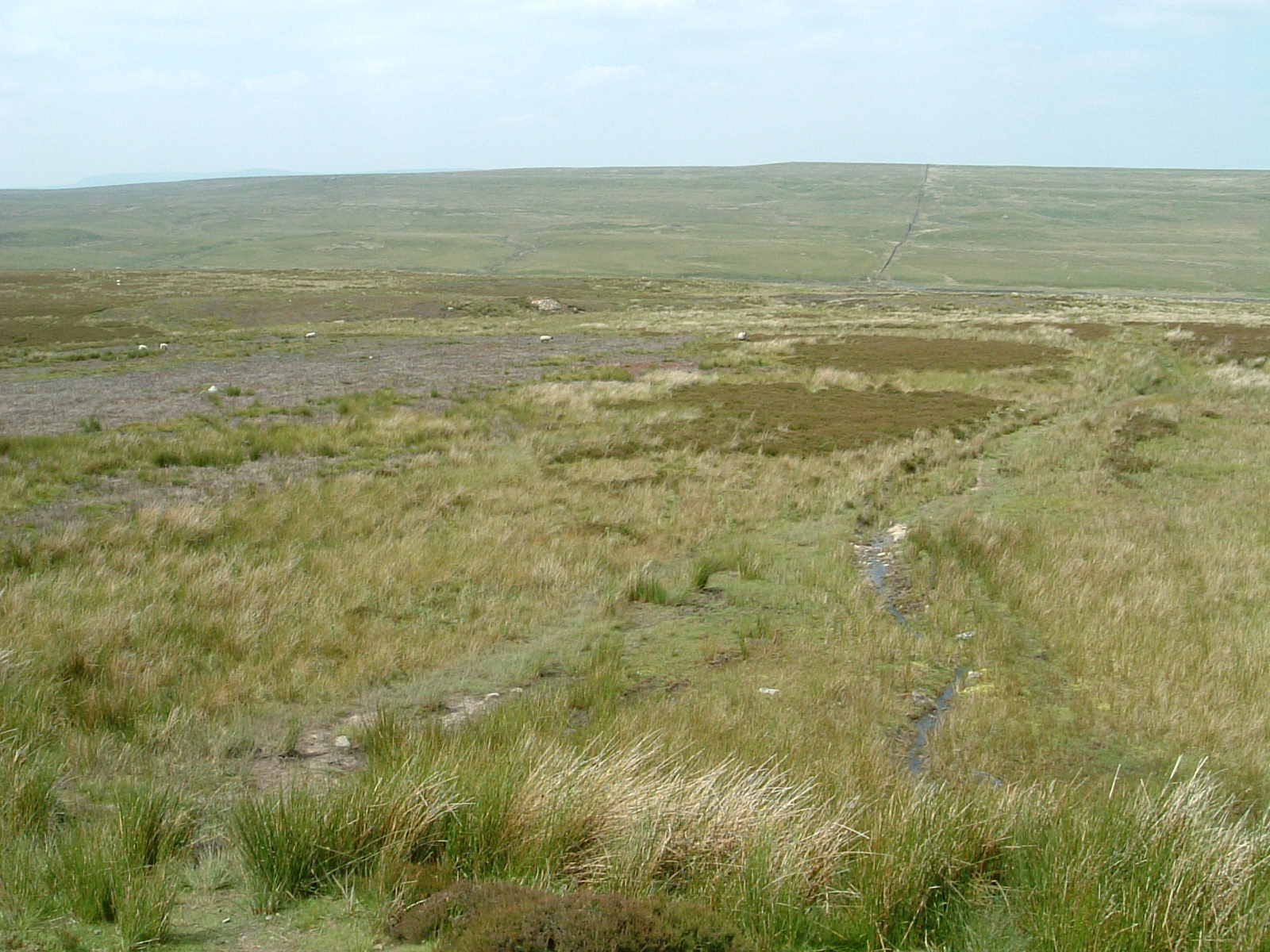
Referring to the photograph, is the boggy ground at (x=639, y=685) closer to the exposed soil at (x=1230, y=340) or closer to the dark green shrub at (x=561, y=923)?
the dark green shrub at (x=561, y=923)

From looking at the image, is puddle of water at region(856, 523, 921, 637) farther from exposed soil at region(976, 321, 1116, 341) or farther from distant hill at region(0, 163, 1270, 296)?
distant hill at region(0, 163, 1270, 296)

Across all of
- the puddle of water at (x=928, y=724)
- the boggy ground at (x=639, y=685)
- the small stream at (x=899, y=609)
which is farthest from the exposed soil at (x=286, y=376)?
the puddle of water at (x=928, y=724)

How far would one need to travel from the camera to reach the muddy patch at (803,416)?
19.2 meters

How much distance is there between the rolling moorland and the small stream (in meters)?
0.06

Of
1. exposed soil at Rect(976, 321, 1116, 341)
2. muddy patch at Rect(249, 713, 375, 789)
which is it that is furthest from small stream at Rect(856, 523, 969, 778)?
exposed soil at Rect(976, 321, 1116, 341)

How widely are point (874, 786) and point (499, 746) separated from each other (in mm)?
2234

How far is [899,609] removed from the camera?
1028cm

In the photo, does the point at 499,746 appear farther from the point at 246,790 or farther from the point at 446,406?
the point at 446,406

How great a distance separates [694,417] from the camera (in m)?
21.9

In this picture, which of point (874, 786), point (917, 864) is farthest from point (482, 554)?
point (917, 864)

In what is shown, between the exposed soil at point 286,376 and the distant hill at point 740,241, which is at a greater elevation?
the distant hill at point 740,241

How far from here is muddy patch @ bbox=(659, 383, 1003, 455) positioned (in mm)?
19219

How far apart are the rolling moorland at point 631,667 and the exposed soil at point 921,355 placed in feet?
17.3

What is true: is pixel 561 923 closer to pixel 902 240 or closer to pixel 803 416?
pixel 803 416
